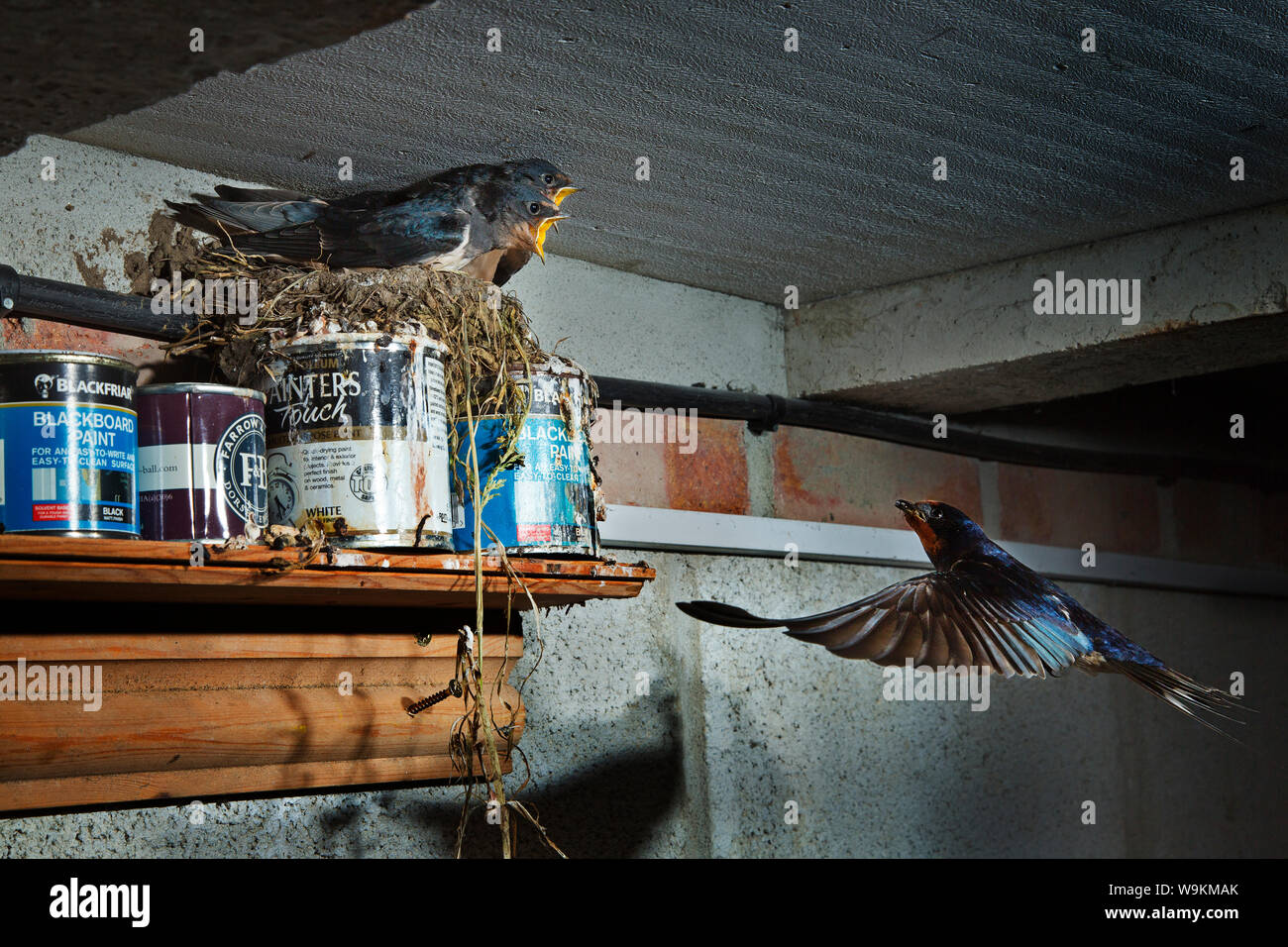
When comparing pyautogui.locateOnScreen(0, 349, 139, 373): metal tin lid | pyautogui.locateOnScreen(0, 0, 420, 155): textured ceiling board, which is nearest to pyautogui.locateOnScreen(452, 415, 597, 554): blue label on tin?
pyautogui.locateOnScreen(0, 349, 139, 373): metal tin lid

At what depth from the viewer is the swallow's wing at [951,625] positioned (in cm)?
108

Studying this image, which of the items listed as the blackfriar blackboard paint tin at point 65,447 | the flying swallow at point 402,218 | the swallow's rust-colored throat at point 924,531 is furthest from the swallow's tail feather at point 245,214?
the swallow's rust-colored throat at point 924,531

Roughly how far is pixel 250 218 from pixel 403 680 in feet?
1.59

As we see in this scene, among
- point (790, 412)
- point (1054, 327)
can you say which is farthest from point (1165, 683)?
point (790, 412)

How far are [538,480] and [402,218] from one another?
0.98 ft

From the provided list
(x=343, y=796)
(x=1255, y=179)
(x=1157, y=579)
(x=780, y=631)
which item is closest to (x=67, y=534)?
(x=343, y=796)

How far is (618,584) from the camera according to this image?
1.22 metres

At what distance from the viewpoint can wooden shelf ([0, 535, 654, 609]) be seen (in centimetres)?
91

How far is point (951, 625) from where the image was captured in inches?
45.4

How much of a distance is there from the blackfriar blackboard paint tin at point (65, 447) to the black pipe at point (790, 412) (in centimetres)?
23

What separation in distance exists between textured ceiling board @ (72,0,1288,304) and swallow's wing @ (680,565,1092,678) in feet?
1.57

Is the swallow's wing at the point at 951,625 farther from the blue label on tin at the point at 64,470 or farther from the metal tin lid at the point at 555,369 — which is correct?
the blue label on tin at the point at 64,470

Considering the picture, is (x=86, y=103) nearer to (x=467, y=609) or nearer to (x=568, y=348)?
(x=467, y=609)

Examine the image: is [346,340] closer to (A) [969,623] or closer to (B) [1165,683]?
(A) [969,623]
